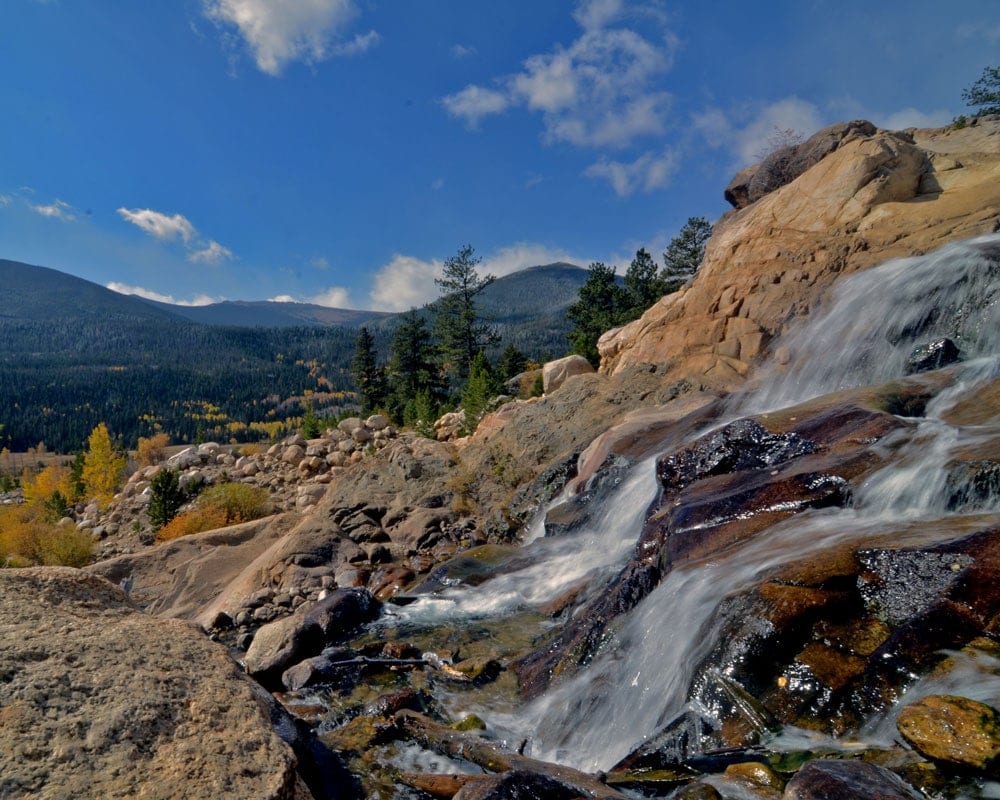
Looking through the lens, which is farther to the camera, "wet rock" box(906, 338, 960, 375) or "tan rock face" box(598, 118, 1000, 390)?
"tan rock face" box(598, 118, 1000, 390)

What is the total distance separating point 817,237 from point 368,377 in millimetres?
37489

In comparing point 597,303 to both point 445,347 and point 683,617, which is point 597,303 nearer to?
point 445,347

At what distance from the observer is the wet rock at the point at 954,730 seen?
4.10 meters

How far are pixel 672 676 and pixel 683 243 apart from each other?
4663 cm

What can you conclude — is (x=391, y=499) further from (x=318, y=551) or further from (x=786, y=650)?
(x=786, y=650)

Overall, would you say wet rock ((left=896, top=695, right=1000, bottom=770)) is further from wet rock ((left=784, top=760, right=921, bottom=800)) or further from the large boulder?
the large boulder

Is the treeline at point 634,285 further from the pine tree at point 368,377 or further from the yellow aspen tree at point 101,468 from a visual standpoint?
the yellow aspen tree at point 101,468

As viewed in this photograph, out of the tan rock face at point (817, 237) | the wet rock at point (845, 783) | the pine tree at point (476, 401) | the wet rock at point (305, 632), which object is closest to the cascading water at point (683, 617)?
the wet rock at point (845, 783)

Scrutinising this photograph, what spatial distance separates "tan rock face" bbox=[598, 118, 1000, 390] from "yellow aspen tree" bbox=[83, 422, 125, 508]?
51.1 metres

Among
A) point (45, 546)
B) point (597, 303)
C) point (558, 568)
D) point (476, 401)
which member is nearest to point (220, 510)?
point (45, 546)

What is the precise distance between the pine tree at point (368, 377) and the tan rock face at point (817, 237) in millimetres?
29029

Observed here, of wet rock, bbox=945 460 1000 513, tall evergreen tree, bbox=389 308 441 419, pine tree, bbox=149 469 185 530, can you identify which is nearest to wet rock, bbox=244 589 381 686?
wet rock, bbox=945 460 1000 513

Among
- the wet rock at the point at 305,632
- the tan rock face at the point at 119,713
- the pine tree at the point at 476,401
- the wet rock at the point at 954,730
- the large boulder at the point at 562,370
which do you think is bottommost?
the wet rock at the point at 305,632

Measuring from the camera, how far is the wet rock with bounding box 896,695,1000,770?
4.10 meters
